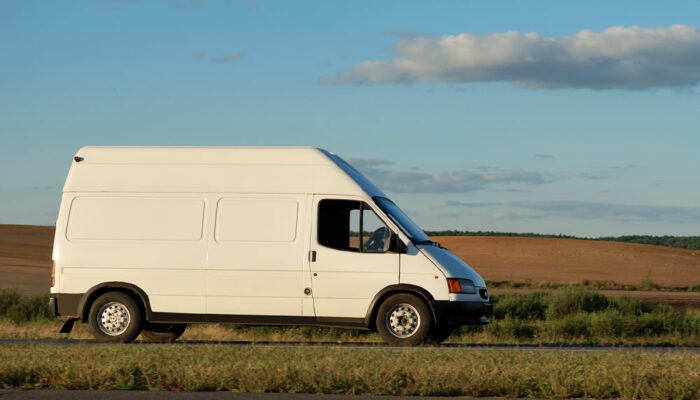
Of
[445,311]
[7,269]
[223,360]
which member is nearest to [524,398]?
[223,360]

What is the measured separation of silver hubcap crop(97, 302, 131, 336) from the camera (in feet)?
46.1

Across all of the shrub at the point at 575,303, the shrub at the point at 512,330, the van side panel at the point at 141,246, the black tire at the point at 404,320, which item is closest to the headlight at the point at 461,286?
the black tire at the point at 404,320

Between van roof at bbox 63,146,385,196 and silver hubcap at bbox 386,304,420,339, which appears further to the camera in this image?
van roof at bbox 63,146,385,196

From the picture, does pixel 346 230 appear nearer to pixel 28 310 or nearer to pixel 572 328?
pixel 572 328

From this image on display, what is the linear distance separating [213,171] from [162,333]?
118 inches

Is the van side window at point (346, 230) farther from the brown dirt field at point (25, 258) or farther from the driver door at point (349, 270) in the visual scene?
the brown dirt field at point (25, 258)

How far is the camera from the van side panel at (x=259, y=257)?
13523 millimetres

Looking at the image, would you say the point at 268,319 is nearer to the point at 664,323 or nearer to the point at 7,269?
the point at 664,323

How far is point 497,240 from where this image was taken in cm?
8969

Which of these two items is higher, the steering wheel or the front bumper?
the steering wheel

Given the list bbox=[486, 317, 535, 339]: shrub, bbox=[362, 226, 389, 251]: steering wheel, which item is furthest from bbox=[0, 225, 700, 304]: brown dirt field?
bbox=[362, 226, 389, 251]: steering wheel

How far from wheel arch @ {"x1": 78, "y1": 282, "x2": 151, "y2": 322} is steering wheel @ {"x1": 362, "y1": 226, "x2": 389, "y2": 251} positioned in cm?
324

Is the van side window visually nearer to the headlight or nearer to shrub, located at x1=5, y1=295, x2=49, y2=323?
the headlight

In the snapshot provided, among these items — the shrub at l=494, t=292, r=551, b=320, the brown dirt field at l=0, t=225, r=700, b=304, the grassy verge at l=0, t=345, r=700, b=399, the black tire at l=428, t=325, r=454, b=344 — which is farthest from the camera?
the brown dirt field at l=0, t=225, r=700, b=304
